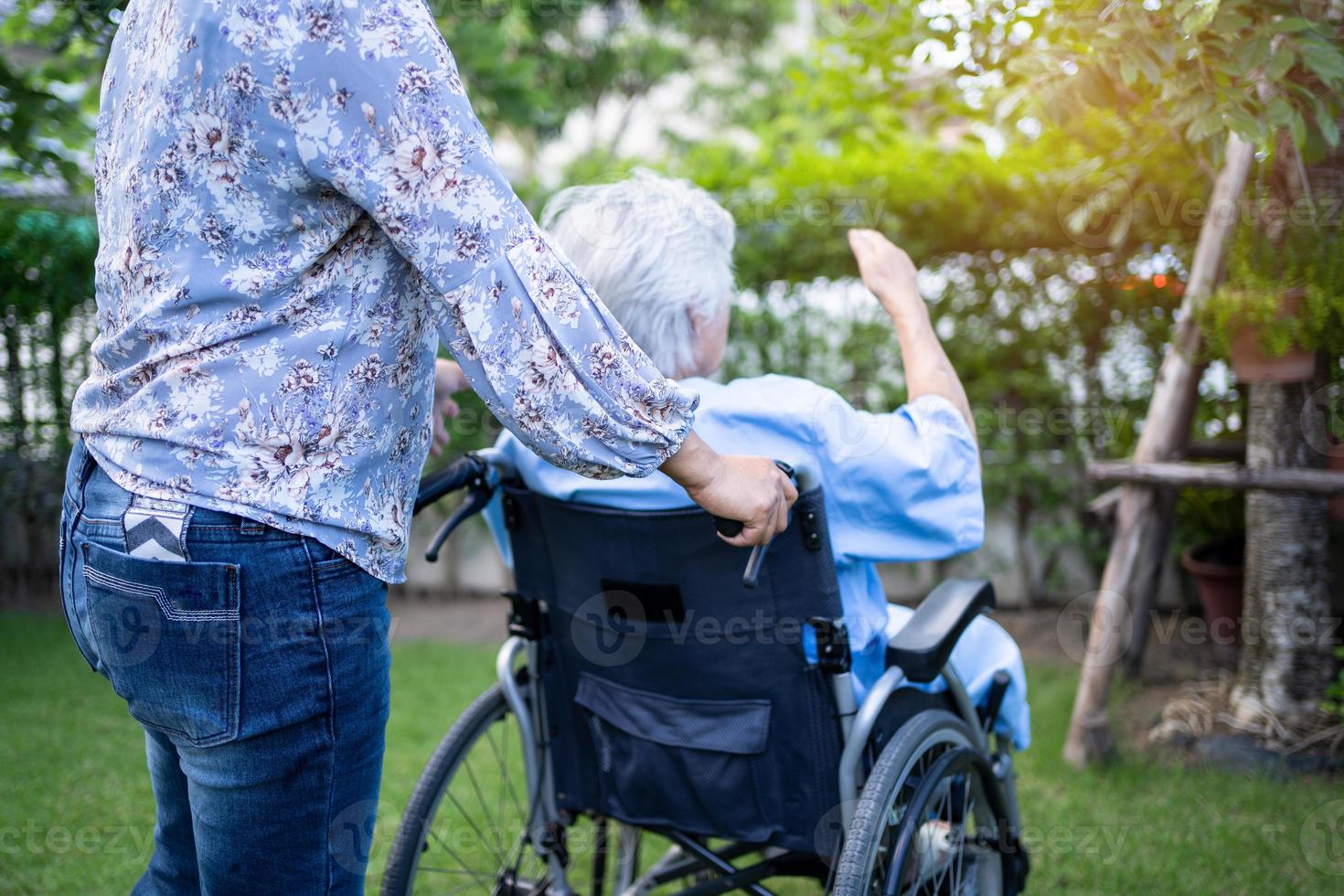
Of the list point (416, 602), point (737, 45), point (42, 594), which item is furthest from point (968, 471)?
point (737, 45)

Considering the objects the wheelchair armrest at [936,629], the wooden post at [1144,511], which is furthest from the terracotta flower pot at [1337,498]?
the wheelchair armrest at [936,629]

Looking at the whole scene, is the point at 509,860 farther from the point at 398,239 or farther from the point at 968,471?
the point at 398,239

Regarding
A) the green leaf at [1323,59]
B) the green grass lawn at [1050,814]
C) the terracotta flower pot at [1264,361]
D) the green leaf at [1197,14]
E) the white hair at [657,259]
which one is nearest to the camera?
the white hair at [657,259]

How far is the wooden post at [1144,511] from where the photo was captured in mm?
2678

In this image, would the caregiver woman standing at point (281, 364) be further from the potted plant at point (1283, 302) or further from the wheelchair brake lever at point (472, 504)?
the potted plant at point (1283, 302)

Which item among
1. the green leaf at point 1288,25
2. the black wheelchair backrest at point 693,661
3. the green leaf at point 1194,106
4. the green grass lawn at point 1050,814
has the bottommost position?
the green grass lawn at point 1050,814

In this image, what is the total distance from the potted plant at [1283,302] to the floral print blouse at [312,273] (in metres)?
2.03

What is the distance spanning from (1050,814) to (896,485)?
1.50 meters

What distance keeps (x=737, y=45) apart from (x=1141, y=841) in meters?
14.1

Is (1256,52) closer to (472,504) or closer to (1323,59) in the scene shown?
(1323,59)

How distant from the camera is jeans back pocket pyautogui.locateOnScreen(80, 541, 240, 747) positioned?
0.94 metres

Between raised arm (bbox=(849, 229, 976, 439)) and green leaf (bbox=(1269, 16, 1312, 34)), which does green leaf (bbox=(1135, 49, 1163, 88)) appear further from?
raised arm (bbox=(849, 229, 976, 439))

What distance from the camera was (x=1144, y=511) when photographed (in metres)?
2.81

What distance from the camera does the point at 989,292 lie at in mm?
3865
